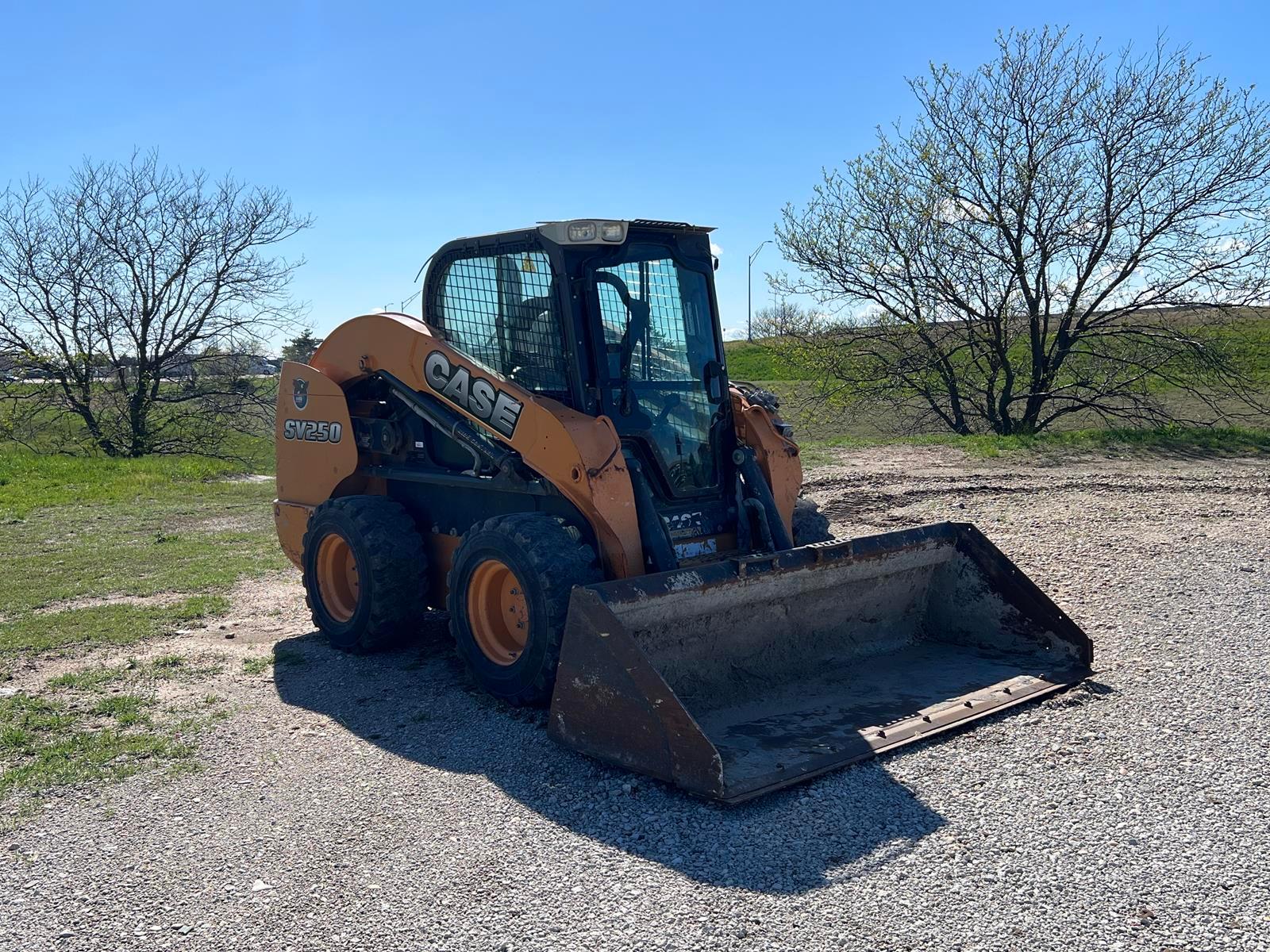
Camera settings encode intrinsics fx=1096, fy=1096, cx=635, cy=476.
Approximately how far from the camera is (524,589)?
5.27 m

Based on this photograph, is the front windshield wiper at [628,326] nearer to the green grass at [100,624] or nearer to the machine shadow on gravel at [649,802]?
the machine shadow on gravel at [649,802]

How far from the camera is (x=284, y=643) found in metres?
7.07

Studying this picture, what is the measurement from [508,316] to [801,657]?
2.48 meters

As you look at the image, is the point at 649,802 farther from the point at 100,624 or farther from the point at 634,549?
the point at 100,624

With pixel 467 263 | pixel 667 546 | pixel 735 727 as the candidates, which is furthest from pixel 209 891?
pixel 467 263

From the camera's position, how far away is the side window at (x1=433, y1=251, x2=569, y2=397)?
A: 233 inches

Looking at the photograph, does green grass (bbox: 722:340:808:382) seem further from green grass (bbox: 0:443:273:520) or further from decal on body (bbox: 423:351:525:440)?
decal on body (bbox: 423:351:525:440)

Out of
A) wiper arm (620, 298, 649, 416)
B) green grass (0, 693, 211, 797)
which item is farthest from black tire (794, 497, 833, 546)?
green grass (0, 693, 211, 797)

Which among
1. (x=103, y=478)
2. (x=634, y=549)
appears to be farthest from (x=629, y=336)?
(x=103, y=478)

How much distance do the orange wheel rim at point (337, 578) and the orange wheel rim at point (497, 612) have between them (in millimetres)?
1573

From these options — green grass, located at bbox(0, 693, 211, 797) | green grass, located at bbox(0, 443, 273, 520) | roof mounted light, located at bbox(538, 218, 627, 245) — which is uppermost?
roof mounted light, located at bbox(538, 218, 627, 245)

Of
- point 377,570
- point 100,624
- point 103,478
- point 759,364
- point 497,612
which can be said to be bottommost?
point 100,624

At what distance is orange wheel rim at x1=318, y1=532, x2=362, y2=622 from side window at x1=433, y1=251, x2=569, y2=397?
1.58m

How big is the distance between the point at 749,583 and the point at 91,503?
11124mm
